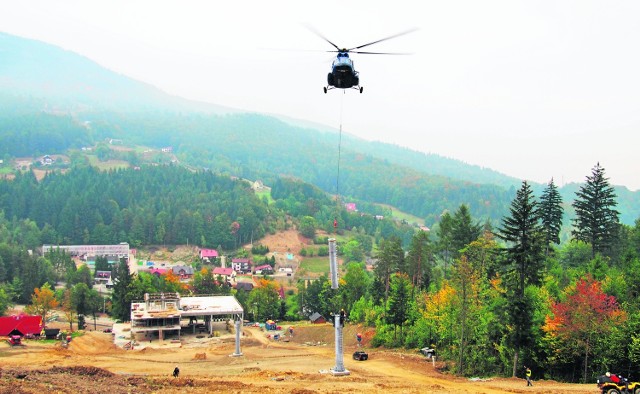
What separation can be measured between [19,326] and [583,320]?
158 feet

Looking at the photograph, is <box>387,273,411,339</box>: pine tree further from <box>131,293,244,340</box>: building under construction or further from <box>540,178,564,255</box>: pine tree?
<box>131,293,244,340</box>: building under construction

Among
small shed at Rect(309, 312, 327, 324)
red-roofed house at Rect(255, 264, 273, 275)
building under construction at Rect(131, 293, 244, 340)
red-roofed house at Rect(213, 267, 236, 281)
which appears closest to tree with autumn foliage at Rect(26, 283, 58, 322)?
building under construction at Rect(131, 293, 244, 340)

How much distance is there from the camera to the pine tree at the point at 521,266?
105 feet

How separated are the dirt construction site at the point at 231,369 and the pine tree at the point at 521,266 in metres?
2.71

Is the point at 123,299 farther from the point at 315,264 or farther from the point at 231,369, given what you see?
the point at 315,264

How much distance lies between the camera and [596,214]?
47656 millimetres

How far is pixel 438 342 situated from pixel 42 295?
45831mm

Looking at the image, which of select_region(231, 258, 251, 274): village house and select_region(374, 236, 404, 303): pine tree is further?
select_region(231, 258, 251, 274): village house

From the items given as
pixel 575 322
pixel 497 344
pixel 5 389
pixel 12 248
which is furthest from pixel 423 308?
pixel 12 248

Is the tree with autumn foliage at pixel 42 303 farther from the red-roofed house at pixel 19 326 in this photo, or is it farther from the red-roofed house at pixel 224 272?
the red-roofed house at pixel 224 272

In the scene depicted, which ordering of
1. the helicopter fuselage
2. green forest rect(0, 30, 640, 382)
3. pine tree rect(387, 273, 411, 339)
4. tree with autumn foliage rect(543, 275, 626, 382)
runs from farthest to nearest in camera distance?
pine tree rect(387, 273, 411, 339) → green forest rect(0, 30, 640, 382) → tree with autumn foliage rect(543, 275, 626, 382) → the helicopter fuselage

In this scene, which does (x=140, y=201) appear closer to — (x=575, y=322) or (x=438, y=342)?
(x=438, y=342)

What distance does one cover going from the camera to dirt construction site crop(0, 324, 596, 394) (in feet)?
82.3

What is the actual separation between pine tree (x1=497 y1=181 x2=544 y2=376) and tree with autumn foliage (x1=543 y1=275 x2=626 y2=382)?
1.42 meters
